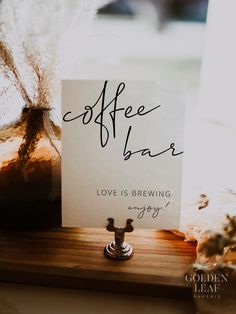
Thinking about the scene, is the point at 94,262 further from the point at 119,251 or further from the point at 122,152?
the point at 122,152

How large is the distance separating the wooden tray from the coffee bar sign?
0.24 ft

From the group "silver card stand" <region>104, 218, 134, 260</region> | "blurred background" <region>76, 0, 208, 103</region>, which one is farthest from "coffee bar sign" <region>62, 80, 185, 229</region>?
"blurred background" <region>76, 0, 208, 103</region>

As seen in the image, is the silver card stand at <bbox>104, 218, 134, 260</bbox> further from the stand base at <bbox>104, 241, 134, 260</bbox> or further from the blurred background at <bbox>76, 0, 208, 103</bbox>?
the blurred background at <bbox>76, 0, 208, 103</bbox>

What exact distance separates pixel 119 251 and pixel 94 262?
51 mm

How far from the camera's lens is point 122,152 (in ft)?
2.05

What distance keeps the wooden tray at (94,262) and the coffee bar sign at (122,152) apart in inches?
2.9

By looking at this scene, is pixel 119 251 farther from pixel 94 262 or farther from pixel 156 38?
pixel 156 38

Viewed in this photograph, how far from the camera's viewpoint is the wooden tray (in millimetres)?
608

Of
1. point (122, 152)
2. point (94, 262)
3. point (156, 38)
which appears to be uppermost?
point (156, 38)

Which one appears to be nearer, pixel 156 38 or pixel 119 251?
pixel 119 251

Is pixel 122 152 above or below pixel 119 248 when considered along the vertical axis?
above

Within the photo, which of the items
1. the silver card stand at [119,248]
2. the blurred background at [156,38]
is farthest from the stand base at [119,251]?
the blurred background at [156,38]

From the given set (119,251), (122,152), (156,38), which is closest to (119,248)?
(119,251)

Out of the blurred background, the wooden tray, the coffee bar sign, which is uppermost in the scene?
the blurred background
